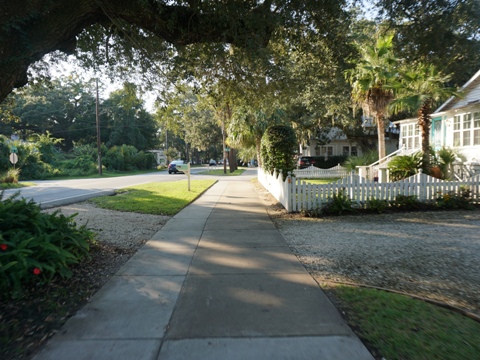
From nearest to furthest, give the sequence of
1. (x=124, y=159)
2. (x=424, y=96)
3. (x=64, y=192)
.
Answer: (x=424, y=96) → (x=64, y=192) → (x=124, y=159)

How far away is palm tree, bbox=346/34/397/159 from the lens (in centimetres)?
1541

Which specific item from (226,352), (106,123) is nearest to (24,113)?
(106,123)

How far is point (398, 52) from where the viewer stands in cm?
775

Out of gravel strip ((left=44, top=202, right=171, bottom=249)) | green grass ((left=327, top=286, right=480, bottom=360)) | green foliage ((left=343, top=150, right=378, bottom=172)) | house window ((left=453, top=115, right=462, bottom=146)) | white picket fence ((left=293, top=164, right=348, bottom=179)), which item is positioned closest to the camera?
green grass ((left=327, top=286, right=480, bottom=360))

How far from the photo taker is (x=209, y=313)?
384 cm

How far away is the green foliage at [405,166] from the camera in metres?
13.8

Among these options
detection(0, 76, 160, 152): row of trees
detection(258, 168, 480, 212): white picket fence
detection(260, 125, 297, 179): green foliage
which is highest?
detection(0, 76, 160, 152): row of trees

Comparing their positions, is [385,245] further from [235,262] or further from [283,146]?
[283,146]

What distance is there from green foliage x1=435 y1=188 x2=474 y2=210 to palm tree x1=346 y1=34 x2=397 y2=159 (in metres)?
6.03

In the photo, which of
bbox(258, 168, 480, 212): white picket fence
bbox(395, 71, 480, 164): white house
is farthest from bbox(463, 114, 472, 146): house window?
bbox(258, 168, 480, 212): white picket fence

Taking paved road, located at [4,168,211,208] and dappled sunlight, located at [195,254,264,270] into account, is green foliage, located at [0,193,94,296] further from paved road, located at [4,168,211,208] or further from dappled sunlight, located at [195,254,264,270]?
paved road, located at [4,168,211,208]

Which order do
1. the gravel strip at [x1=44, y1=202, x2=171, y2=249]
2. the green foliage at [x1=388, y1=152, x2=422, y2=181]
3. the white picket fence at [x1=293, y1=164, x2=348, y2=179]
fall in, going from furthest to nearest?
the white picket fence at [x1=293, y1=164, x2=348, y2=179], the green foliage at [x1=388, y1=152, x2=422, y2=181], the gravel strip at [x1=44, y1=202, x2=171, y2=249]

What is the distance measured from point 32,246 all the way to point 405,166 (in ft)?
42.6

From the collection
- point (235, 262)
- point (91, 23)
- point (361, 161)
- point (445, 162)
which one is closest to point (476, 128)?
point (445, 162)
